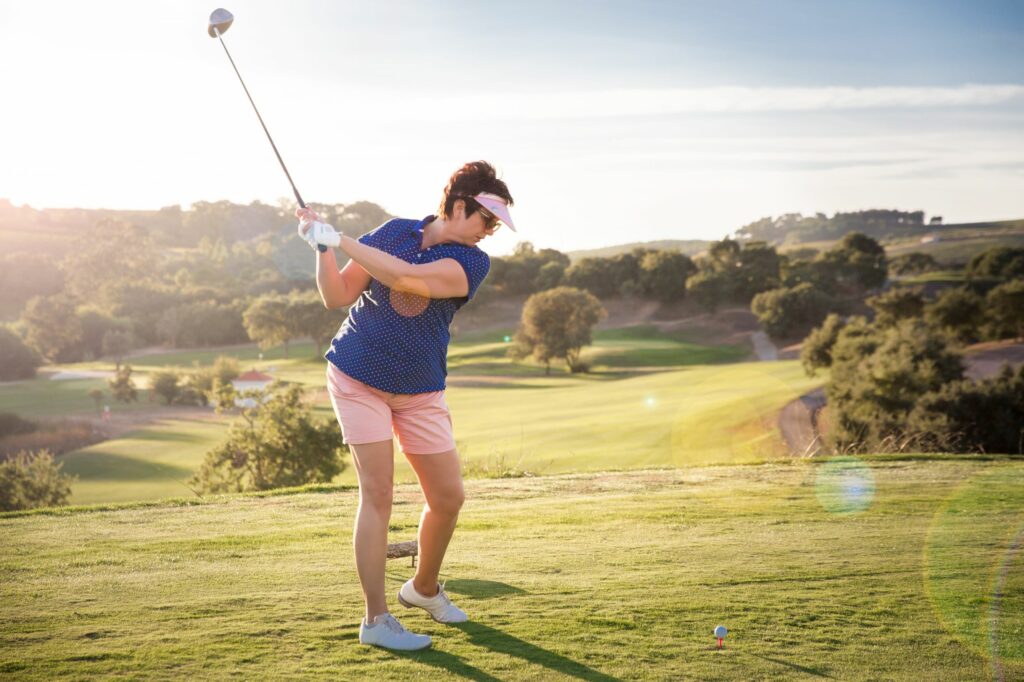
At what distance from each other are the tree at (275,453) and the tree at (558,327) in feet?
122

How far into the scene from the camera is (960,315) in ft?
161

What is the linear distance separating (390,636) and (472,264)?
1.83 meters

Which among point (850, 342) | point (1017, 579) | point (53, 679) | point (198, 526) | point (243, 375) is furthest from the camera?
point (243, 375)

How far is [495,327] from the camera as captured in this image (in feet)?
279

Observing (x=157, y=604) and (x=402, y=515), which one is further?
(x=402, y=515)

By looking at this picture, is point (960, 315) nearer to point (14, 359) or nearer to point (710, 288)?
point (710, 288)

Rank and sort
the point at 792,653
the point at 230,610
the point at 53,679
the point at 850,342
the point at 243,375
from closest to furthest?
the point at 53,679 < the point at 792,653 < the point at 230,610 < the point at 850,342 < the point at 243,375

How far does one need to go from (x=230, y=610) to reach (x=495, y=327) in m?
80.2

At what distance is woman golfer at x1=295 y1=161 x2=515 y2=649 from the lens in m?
4.32

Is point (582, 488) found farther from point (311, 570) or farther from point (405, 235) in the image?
point (405, 235)

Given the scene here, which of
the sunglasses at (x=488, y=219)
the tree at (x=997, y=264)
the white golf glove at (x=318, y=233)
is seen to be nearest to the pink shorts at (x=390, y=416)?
the white golf glove at (x=318, y=233)

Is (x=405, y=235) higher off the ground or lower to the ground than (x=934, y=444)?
higher

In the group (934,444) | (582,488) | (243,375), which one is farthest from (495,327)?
(582,488)

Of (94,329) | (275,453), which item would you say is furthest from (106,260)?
(275,453)
